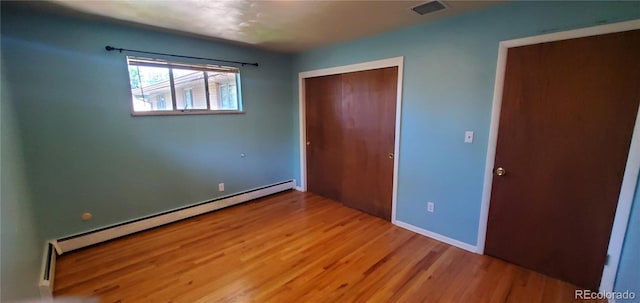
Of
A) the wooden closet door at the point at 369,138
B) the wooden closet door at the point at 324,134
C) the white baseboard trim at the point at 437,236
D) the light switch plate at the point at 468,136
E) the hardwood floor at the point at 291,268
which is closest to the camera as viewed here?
the hardwood floor at the point at 291,268

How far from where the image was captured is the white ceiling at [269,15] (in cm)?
211

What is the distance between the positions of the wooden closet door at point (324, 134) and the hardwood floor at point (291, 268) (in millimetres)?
957

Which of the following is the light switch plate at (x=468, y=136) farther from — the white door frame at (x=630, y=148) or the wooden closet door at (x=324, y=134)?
the wooden closet door at (x=324, y=134)

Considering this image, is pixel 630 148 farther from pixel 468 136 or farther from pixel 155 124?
pixel 155 124

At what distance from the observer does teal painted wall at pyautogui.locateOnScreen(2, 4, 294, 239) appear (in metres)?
2.30

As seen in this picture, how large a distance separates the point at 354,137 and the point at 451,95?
1329mm

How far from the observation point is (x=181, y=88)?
3.19m

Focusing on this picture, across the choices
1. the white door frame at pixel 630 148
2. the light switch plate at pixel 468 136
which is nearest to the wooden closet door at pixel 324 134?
the light switch plate at pixel 468 136

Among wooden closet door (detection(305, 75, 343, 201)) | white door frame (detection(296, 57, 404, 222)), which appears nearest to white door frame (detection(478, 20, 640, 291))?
white door frame (detection(296, 57, 404, 222))

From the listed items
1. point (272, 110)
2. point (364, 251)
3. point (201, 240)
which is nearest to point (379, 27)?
point (272, 110)

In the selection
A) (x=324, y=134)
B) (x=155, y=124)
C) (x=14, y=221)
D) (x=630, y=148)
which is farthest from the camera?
(x=324, y=134)

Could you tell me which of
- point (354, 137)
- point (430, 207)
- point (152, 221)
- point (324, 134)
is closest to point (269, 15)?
point (354, 137)

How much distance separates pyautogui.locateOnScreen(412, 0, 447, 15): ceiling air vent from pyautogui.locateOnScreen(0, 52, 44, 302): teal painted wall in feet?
9.94

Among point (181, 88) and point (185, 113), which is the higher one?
point (181, 88)
